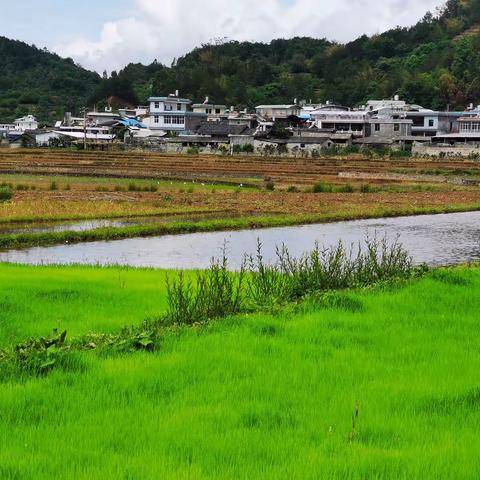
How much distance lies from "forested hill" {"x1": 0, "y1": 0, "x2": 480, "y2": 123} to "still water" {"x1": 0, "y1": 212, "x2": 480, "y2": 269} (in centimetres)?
7058

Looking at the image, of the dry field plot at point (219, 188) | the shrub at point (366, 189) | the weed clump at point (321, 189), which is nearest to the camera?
the dry field plot at point (219, 188)

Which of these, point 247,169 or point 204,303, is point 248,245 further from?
point 247,169

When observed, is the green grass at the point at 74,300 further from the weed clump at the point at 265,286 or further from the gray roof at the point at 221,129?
the gray roof at the point at 221,129

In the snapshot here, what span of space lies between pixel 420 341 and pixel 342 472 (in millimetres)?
3088

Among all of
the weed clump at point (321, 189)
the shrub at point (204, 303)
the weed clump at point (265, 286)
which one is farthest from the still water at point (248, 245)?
the weed clump at point (321, 189)

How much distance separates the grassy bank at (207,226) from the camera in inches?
667

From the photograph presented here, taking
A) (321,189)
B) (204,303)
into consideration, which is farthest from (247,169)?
(204,303)

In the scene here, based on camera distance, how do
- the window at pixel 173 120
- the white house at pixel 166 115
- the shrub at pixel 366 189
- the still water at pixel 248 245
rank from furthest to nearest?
the window at pixel 173 120 → the white house at pixel 166 115 → the shrub at pixel 366 189 → the still water at pixel 248 245

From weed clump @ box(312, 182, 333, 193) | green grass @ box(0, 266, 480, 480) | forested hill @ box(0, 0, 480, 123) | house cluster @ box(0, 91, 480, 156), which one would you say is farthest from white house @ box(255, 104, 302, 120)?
green grass @ box(0, 266, 480, 480)

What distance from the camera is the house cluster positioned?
225 ft

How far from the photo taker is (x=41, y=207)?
75.5 feet

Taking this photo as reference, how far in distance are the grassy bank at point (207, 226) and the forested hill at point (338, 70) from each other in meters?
65.8

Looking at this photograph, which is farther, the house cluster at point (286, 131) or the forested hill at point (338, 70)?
the forested hill at point (338, 70)

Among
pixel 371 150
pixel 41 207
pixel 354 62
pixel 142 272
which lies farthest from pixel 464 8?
pixel 142 272
